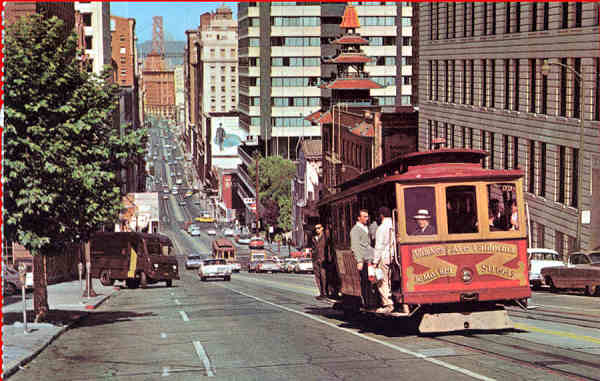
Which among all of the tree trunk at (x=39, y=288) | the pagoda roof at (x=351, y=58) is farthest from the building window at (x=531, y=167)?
the pagoda roof at (x=351, y=58)

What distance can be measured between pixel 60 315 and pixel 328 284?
9.01 metres

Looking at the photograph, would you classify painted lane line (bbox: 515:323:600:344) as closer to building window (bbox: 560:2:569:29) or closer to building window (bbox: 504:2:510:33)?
building window (bbox: 560:2:569:29)

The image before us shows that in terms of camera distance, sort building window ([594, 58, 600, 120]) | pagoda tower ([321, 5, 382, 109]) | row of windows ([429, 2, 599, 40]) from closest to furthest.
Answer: building window ([594, 58, 600, 120]), row of windows ([429, 2, 599, 40]), pagoda tower ([321, 5, 382, 109])

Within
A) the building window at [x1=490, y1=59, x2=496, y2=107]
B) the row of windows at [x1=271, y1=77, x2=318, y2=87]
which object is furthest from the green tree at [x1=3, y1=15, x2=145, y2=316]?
the row of windows at [x1=271, y1=77, x2=318, y2=87]

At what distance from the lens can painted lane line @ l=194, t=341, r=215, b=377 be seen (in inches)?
582

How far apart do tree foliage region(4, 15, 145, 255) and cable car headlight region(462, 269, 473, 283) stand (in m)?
9.90

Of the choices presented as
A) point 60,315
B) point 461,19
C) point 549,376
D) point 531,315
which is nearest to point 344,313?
point 531,315

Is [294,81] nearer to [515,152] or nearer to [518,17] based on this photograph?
[518,17]

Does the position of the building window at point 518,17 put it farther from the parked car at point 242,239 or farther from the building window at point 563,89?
the parked car at point 242,239

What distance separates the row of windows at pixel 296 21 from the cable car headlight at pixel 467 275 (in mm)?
145948

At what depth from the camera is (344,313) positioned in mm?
24703

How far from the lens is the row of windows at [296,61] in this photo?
161875 mm

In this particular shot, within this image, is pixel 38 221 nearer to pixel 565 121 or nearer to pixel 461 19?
pixel 565 121

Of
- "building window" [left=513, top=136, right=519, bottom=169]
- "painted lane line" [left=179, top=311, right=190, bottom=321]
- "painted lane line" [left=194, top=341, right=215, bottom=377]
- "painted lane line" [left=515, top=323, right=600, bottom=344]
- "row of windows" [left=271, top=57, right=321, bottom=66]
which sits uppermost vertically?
"row of windows" [left=271, top=57, right=321, bottom=66]
